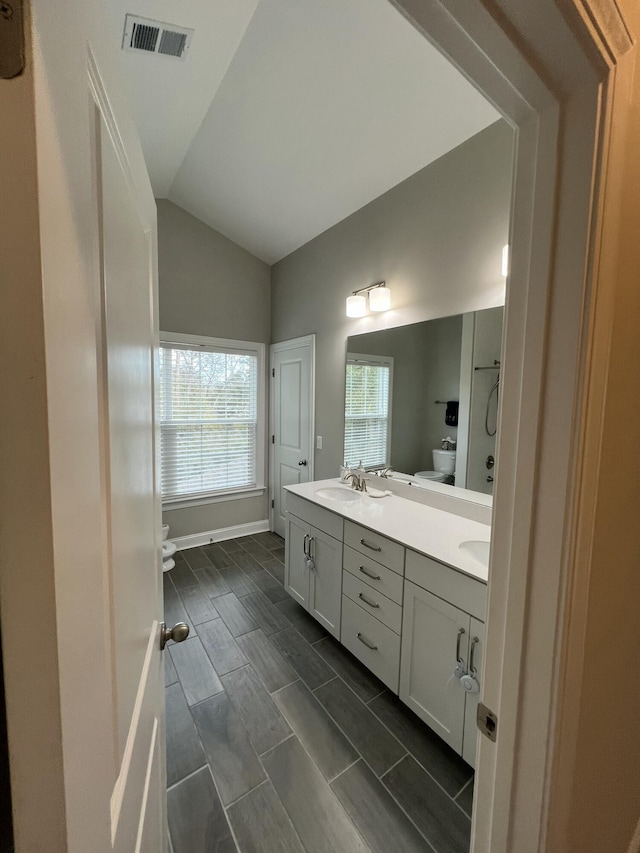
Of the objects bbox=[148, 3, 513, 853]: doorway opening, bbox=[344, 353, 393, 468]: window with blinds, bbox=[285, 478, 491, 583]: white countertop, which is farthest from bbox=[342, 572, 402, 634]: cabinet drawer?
bbox=[344, 353, 393, 468]: window with blinds

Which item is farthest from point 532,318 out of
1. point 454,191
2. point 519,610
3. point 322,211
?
point 322,211

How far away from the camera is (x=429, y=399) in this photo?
217cm

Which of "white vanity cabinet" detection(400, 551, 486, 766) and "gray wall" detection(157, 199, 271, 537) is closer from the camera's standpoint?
"white vanity cabinet" detection(400, 551, 486, 766)

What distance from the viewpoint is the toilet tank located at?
203 centimetres

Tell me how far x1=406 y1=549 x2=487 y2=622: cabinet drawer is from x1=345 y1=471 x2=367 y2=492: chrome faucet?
3.15 feet

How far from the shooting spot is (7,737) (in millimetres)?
240

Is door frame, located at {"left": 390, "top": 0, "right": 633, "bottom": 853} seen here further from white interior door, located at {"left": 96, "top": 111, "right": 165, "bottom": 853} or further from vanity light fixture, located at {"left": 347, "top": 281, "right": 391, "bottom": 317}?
vanity light fixture, located at {"left": 347, "top": 281, "right": 391, "bottom": 317}

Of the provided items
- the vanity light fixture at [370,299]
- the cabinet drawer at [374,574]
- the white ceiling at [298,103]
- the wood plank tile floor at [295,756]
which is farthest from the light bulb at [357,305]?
the wood plank tile floor at [295,756]

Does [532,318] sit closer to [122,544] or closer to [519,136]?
[519,136]

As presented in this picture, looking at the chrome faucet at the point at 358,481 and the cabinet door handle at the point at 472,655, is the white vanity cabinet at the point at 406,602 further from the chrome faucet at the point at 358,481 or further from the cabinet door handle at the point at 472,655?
the chrome faucet at the point at 358,481

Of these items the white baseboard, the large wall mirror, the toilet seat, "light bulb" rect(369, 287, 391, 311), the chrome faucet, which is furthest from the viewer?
the white baseboard

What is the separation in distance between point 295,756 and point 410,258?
106 inches

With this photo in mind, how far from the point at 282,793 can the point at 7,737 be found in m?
1.58

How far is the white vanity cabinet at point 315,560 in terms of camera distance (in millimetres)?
1974
